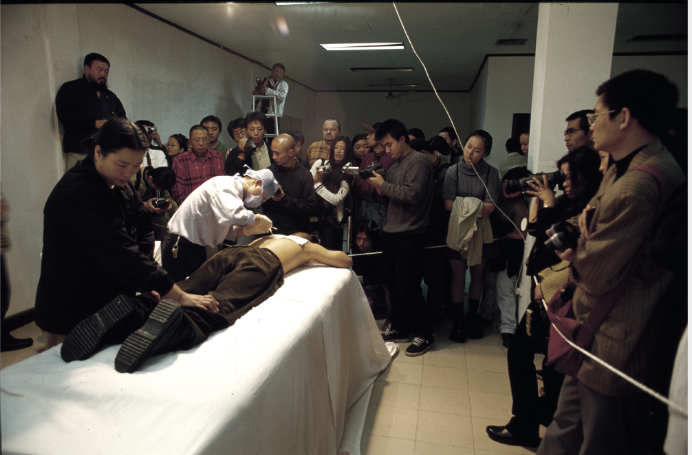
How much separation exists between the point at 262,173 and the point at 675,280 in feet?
7.10

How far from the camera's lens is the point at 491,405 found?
7.05 feet

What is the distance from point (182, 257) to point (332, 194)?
46.4 inches

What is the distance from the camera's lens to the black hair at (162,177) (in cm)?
298

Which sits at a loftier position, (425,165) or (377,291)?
(425,165)

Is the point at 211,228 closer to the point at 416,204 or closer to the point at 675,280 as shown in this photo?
the point at 416,204

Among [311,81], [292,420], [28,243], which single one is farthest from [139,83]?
[311,81]

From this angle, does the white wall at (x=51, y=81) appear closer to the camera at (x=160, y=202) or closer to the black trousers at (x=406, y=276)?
the camera at (x=160, y=202)

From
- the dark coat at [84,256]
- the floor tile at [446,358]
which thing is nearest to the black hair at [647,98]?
the dark coat at [84,256]

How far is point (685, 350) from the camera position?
728 millimetres

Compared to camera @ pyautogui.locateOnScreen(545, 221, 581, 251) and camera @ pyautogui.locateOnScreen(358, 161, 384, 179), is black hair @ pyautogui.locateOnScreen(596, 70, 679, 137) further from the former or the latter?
camera @ pyautogui.locateOnScreen(358, 161, 384, 179)

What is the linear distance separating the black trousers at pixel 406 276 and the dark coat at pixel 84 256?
1.57 metres

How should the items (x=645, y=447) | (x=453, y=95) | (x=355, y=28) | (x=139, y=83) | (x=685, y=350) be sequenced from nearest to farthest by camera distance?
1. (x=685, y=350)
2. (x=645, y=447)
3. (x=139, y=83)
4. (x=355, y=28)
5. (x=453, y=95)

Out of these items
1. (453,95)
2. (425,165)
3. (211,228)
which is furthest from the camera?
(453,95)

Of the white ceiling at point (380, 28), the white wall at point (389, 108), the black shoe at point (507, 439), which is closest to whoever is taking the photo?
the black shoe at point (507, 439)
